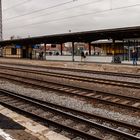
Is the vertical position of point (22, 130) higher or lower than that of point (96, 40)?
lower

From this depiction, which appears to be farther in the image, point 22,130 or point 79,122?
point 79,122

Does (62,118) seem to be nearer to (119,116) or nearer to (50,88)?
(119,116)

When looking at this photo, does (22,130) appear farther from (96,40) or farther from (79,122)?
(96,40)

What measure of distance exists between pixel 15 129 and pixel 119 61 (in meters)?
27.8

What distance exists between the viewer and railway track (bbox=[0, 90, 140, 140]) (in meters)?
7.12

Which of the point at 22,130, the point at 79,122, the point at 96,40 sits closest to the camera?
the point at 22,130

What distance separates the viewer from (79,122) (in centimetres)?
831

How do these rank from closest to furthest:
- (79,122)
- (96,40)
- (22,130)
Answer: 1. (22,130)
2. (79,122)
3. (96,40)

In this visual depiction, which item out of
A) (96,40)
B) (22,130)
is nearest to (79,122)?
(22,130)

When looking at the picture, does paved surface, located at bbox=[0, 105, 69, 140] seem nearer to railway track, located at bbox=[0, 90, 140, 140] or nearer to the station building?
railway track, located at bbox=[0, 90, 140, 140]

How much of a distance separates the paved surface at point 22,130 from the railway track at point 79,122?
616 millimetres

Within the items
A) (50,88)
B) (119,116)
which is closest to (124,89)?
(50,88)

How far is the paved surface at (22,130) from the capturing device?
664 cm

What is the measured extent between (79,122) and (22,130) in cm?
174
